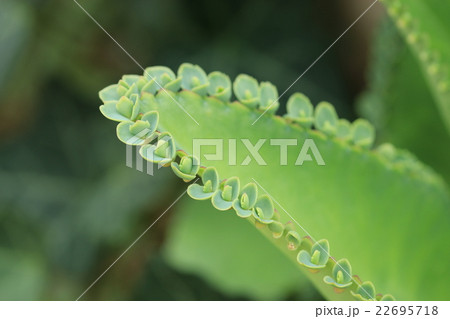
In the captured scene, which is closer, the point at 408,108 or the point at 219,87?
the point at 219,87

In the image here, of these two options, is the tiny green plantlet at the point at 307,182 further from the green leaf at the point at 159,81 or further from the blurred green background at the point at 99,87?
the blurred green background at the point at 99,87

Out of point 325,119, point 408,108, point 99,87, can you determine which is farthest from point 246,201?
point 99,87

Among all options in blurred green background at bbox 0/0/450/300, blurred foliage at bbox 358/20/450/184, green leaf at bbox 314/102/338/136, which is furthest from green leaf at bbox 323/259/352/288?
blurred green background at bbox 0/0/450/300

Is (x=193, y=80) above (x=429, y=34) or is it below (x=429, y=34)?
below

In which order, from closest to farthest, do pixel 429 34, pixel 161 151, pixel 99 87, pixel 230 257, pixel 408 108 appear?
pixel 161 151 → pixel 429 34 → pixel 408 108 → pixel 230 257 → pixel 99 87

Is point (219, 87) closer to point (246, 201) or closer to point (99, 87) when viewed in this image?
point (246, 201)

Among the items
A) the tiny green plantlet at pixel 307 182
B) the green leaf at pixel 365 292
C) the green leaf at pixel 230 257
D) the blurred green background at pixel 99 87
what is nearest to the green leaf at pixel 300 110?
the tiny green plantlet at pixel 307 182

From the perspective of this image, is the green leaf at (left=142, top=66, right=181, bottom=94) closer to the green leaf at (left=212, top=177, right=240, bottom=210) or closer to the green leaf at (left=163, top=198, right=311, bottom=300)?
the green leaf at (left=212, top=177, right=240, bottom=210)
